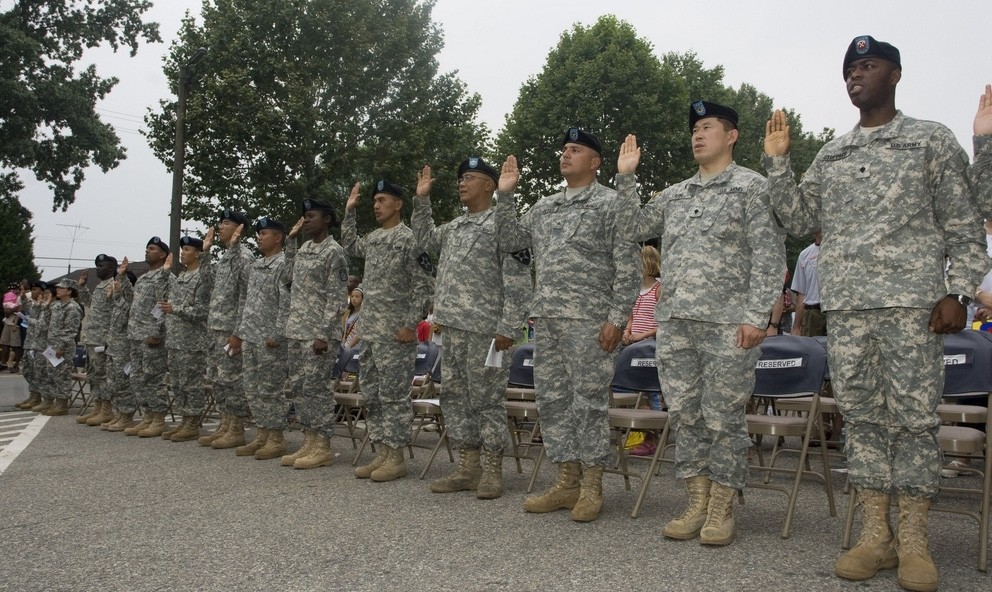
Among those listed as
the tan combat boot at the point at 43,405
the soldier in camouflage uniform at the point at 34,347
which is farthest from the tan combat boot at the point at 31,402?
the tan combat boot at the point at 43,405

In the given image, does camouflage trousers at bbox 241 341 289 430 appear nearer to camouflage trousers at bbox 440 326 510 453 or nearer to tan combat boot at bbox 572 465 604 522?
camouflage trousers at bbox 440 326 510 453

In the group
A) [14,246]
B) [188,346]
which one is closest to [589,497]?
[188,346]

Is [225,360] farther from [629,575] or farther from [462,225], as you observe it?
[629,575]

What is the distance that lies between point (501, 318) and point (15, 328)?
1835 centimetres

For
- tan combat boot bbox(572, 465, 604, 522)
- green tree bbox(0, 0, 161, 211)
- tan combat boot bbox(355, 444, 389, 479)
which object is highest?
green tree bbox(0, 0, 161, 211)

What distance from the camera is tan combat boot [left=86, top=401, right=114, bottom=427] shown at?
34.8ft

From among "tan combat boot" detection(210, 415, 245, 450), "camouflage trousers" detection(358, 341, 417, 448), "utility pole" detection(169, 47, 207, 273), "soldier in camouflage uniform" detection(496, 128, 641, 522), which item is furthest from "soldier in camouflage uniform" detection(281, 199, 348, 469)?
"utility pole" detection(169, 47, 207, 273)

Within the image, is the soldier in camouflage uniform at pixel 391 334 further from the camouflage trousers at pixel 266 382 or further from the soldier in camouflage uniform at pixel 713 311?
the soldier in camouflage uniform at pixel 713 311

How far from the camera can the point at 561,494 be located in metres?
5.13

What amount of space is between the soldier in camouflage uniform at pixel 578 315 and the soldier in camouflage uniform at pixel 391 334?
60.1 inches

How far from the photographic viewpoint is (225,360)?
8305 mm

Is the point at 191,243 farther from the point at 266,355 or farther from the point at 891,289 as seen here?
the point at 891,289

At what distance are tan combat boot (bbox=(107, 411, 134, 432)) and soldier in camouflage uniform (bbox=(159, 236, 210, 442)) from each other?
1170 mm

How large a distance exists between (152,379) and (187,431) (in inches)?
37.2
